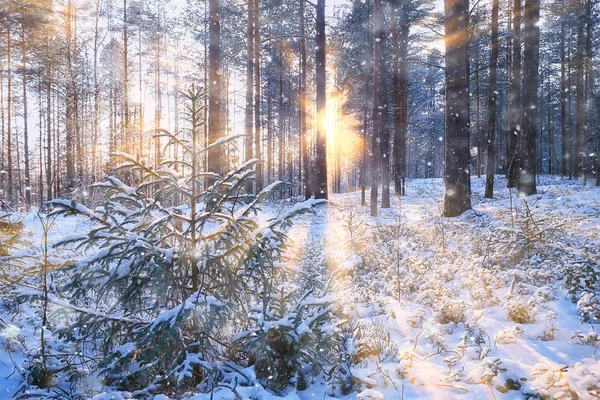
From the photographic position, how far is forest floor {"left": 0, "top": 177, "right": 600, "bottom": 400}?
247 centimetres

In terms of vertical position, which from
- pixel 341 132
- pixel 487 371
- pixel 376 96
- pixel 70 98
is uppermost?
pixel 341 132

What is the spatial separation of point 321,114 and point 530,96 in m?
7.18

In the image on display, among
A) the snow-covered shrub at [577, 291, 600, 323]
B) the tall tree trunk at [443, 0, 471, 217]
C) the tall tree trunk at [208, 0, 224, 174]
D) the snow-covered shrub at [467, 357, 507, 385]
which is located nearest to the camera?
the snow-covered shrub at [467, 357, 507, 385]

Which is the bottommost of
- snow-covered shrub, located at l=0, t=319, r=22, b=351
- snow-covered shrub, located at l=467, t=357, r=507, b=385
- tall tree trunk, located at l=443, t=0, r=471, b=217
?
snow-covered shrub, located at l=0, t=319, r=22, b=351

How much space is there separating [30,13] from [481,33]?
18718mm

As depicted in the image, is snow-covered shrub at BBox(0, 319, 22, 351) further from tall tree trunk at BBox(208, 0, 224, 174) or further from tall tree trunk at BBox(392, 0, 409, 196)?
tall tree trunk at BBox(392, 0, 409, 196)

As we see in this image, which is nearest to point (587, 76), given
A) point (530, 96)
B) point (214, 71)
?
point (530, 96)

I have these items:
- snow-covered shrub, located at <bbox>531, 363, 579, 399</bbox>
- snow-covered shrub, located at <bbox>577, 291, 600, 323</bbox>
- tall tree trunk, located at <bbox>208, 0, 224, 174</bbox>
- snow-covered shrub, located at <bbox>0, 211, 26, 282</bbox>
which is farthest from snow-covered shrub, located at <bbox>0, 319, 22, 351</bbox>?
tall tree trunk, located at <bbox>208, 0, 224, 174</bbox>

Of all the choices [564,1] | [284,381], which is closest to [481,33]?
[564,1]

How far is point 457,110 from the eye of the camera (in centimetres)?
865

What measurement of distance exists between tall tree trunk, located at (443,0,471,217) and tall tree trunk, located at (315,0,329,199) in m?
5.42

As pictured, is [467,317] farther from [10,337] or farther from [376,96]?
[376,96]

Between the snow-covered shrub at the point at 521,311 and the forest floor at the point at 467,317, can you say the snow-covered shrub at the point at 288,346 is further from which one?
the snow-covered shrub at the point at 521,311

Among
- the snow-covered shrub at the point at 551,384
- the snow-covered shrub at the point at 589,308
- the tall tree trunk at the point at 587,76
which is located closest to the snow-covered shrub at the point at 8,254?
the snow-covered shrub at the point at 551,384
